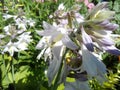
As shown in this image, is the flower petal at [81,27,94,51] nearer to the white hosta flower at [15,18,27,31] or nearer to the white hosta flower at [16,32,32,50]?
the white hosta flower at [16,32,32,50]

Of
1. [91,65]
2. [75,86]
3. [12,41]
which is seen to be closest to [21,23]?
[12,41]

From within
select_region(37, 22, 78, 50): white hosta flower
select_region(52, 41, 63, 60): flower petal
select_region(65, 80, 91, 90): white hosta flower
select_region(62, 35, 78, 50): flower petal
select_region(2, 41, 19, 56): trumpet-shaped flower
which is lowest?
select_region(2, 41, 19, 56): trumpet-shaped flower

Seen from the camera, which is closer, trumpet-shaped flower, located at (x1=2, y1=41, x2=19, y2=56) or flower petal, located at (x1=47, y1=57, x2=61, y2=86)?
flower petal, located at (x1=47, y1=57, x2=61, y2=86)

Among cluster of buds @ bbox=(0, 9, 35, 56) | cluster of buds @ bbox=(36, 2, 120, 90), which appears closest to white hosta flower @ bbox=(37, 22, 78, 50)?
cluster of buds @ bbox=(36, 2, 120, 90)

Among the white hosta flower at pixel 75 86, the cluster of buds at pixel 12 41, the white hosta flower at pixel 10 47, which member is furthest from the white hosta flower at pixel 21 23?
the white hosta flower at pixel 75 86

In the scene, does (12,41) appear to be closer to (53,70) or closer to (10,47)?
(10,47)

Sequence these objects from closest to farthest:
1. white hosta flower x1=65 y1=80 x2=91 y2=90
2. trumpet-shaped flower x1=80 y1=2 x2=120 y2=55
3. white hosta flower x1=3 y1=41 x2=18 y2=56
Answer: trumpet-shaped flower x1=80 y1=2 x2=120 y2=55
white hosta flower x1=65 y1=80 x2=91 y2=90
white hosta flower x1=3 y1=41 x2=18 y2=56

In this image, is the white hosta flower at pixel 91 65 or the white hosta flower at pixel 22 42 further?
the white hosta flower at pixel 22 42

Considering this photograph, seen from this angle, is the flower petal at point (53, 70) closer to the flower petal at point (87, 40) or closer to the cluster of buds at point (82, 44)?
the cluster of buds at point (82, 44)

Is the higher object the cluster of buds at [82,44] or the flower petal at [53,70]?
the cluster of buds at [82,44]
